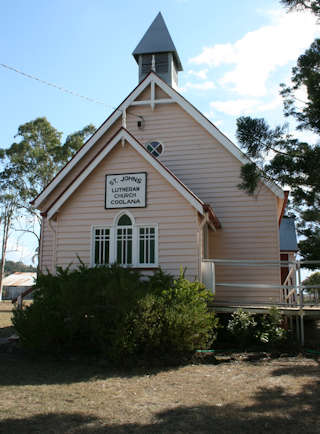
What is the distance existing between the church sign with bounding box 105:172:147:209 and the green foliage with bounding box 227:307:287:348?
4.29 meters

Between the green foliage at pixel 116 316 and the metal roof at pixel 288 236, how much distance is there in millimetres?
11956

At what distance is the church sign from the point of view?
40.8ft

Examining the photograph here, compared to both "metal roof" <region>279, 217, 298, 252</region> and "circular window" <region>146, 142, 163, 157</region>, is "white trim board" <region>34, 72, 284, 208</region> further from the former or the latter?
"metal roof" <region>279, 217, 298, 252</region>

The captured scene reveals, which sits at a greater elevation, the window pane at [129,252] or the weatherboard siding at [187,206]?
the weatherboard siding at [187,206]

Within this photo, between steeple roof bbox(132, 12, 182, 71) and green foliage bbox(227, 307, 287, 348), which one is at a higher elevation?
steeple roof bbox(132, 12, 182, 71)

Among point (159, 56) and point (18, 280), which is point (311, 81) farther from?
point (18, 280)

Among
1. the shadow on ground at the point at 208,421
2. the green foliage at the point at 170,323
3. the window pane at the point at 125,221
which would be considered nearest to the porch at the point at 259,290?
the green foliage at the point at 170,323

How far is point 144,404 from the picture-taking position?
22.2 ft

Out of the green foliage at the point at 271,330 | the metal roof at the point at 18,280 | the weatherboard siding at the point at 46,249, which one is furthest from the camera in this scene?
the metal roof at the point at 18,280

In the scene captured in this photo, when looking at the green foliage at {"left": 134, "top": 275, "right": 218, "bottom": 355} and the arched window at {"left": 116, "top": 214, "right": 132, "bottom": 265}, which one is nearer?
the green foliage at {"left": 134, "top": 275, "right": 218, "bottom": 355}

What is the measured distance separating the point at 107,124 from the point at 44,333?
9.44 metres

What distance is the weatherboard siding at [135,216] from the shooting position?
38.8 feet

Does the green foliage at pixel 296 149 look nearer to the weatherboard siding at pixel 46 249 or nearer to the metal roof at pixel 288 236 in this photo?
the weatherboard siding at pixel 46 249

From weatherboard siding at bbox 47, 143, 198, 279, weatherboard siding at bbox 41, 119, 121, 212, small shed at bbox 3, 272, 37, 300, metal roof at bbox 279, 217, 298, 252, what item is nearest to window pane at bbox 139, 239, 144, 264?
weatherboard siding at bbox 47, 143, 198, 279
